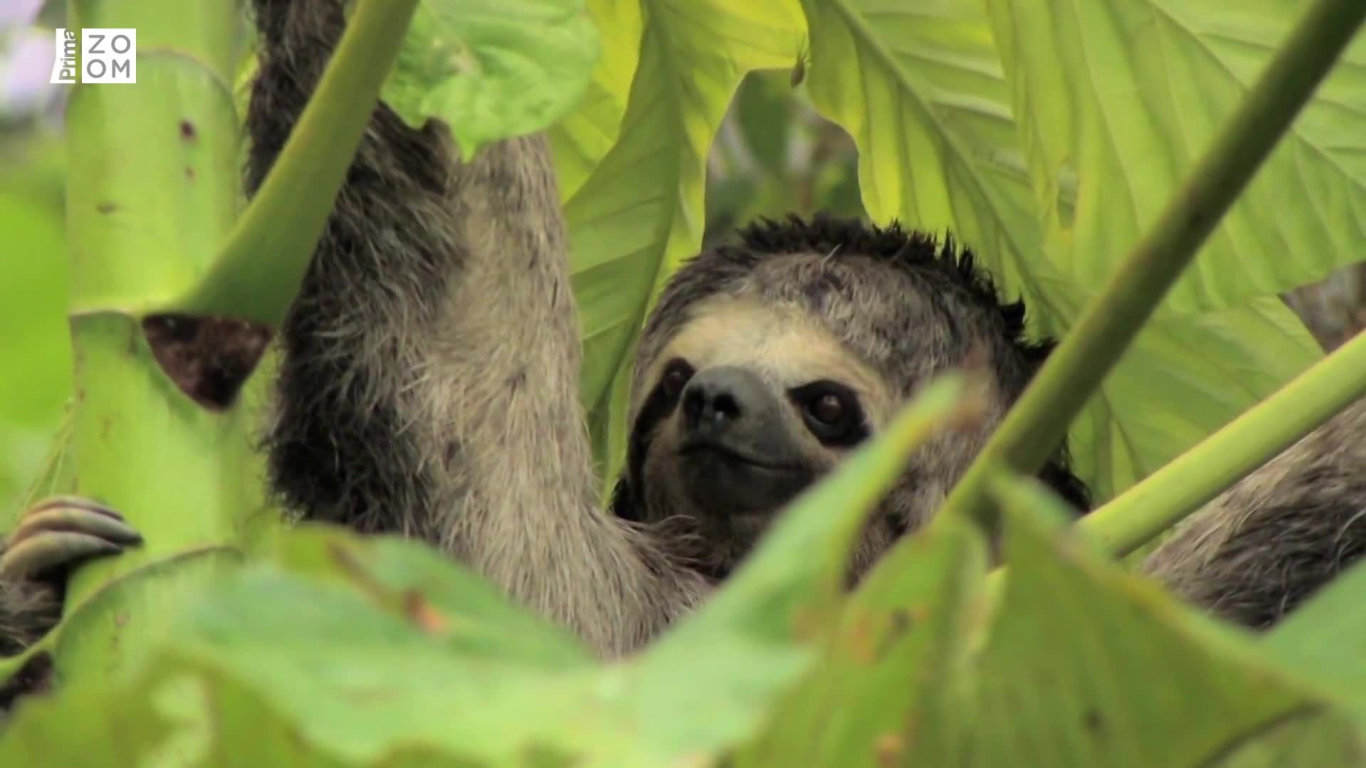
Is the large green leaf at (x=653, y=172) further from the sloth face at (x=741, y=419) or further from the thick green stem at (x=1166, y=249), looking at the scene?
the thick green stem at (x=1166, y=249)

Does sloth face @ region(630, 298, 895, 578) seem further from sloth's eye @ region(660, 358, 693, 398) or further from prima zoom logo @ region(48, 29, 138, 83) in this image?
prima zoom logo @ region(48, 29, 138, 83)

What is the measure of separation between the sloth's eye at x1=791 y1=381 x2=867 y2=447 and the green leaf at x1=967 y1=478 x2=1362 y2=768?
2458 mm

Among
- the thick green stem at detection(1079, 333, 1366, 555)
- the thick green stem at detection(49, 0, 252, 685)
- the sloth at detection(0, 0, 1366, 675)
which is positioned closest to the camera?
the thick green stem at detection(1079, 333, 1366, 555)

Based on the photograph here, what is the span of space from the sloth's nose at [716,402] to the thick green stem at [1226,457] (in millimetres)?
1808

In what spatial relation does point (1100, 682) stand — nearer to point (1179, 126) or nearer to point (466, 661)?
point (466, 661)

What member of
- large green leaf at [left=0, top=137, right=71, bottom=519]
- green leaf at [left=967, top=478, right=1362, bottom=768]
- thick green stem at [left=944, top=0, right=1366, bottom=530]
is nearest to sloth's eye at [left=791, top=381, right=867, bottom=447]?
large green leaf at [left=0, top=137, right=71, bottom=519]

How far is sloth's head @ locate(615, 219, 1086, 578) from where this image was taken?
3.28 metres

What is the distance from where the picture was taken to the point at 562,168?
9.82 ft

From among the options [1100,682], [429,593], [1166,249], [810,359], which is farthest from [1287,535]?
[429,593]

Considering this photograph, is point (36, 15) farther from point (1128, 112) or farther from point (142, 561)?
point (1128, 112)

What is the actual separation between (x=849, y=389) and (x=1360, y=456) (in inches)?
41.4

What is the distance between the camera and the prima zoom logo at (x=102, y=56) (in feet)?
5.45

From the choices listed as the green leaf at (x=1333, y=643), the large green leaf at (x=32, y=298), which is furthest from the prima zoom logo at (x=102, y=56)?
the green leaf at (x=1333, y=643)

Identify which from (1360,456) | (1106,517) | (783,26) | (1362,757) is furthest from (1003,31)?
(1362,757)
